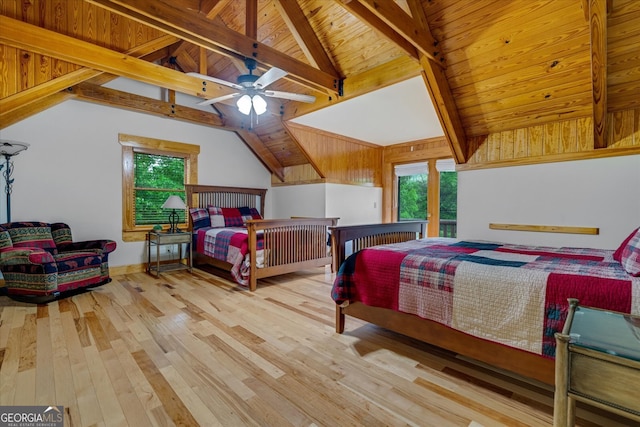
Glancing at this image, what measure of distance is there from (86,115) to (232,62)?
2204 millimetres

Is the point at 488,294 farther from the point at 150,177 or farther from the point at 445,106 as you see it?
the point at 150,177

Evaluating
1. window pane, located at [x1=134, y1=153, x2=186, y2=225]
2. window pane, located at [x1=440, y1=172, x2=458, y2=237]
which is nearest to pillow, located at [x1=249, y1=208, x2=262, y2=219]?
window pane, located at [x1=134, y1=153, x2=186, y2=225]

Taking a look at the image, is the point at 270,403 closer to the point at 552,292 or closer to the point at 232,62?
the point at 552,292

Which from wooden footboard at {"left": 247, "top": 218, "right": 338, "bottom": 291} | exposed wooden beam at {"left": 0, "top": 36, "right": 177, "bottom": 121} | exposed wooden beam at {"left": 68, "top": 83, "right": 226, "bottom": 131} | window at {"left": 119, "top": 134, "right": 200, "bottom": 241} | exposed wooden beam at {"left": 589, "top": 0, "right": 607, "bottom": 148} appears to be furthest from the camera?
window at {"left": 119, "top": 134, "right": 200, "bottom": 241}

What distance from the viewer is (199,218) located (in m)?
5.11

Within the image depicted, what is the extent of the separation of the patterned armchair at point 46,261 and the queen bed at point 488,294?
3.08 metres

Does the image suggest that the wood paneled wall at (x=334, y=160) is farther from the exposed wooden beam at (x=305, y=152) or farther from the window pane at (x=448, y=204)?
the window pane at (x=448, y=204)

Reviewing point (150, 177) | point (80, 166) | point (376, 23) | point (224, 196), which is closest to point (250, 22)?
point (376, 23)

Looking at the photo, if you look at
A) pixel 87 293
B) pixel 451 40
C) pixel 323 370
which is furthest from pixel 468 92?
pixel 87 293

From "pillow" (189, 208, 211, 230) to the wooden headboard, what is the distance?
0.18 metres

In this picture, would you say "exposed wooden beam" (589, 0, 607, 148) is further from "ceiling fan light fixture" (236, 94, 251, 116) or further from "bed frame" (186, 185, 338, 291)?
"bed frame" (186, 185, 338, 291)

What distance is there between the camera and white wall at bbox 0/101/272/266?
381 cm

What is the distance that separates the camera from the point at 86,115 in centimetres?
423

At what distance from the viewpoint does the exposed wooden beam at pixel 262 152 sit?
5754 mm
